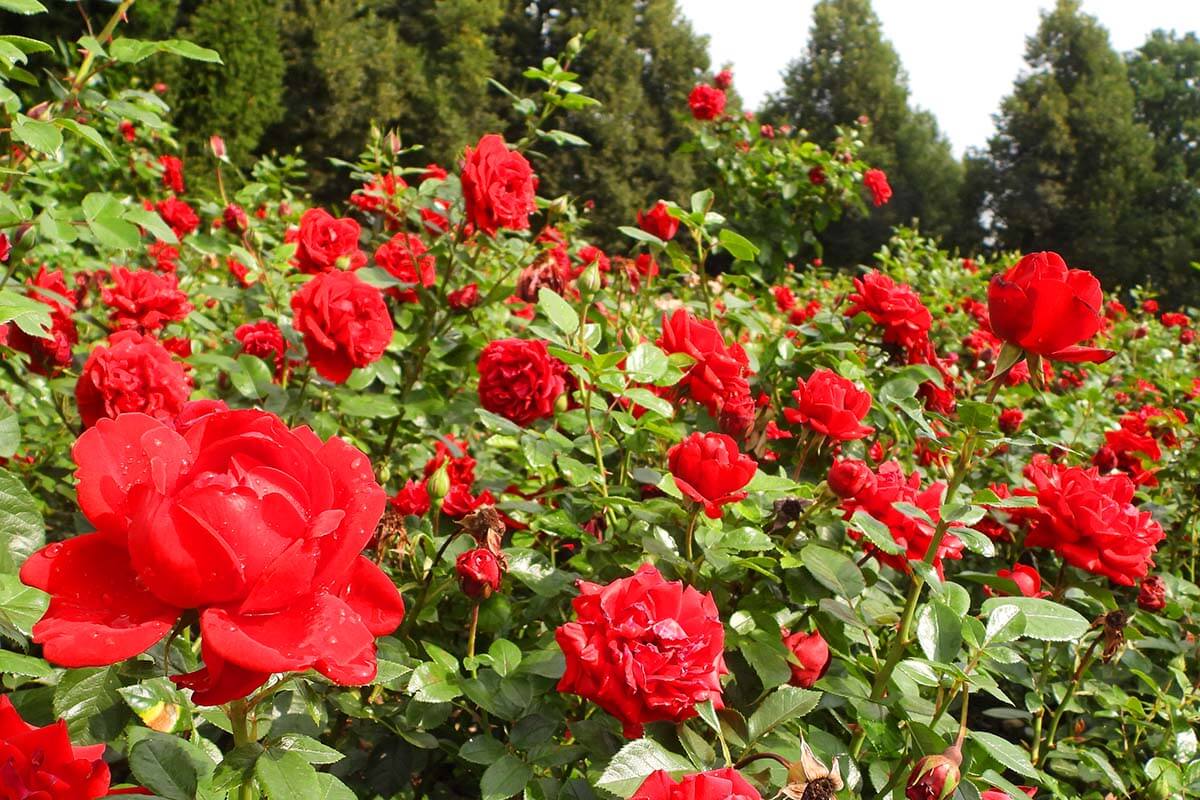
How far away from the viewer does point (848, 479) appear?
3.25 ft

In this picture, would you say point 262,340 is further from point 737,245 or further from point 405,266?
point 737,245

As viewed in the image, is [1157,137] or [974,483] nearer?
[974,483]

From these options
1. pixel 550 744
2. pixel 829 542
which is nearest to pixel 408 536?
pixel 550 744

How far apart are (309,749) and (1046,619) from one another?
713 mm

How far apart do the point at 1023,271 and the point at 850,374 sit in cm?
45

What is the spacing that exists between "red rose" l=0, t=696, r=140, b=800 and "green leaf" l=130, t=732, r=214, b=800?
0.03m

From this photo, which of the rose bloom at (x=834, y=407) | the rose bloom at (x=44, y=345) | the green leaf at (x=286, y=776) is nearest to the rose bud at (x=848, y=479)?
the rose bloom at (x=834, y=407)

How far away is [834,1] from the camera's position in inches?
1232

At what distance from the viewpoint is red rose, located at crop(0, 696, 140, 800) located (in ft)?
1.85

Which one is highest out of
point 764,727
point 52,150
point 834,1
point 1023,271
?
point 834,1

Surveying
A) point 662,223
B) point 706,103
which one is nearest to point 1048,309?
point 662,223

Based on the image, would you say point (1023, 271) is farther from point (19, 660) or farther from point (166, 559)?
point (19, 660)

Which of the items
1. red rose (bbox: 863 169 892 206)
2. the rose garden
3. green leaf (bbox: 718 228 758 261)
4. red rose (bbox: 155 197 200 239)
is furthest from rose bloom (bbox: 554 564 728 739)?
red rose (bbox: 863 169 892 206)

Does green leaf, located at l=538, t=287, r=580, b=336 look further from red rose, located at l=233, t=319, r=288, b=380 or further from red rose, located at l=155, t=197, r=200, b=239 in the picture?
red rose, located at l=155, t=197, r=200, b=239
